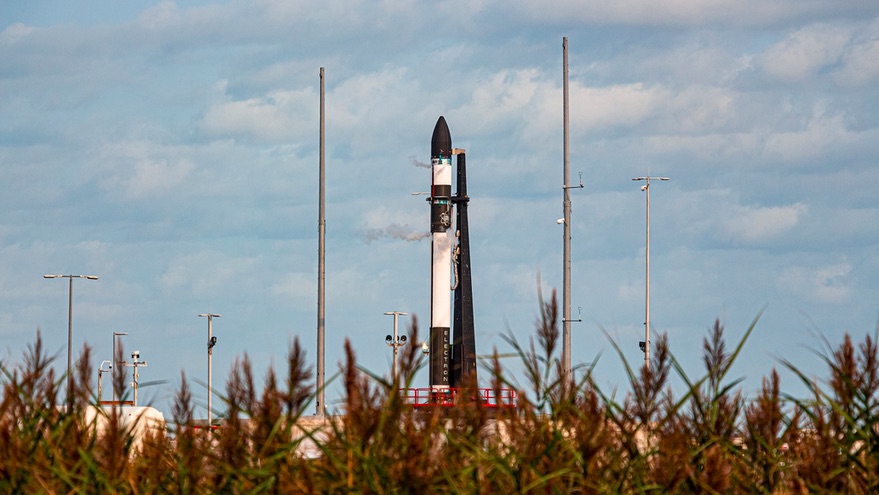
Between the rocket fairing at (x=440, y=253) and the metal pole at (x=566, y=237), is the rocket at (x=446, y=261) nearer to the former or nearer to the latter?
the rocket fairing at (x=440, y=253)

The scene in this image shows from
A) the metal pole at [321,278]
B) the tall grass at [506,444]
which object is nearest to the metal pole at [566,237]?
the metal pole at [321,278]

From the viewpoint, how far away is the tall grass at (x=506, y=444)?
6047 millimetres

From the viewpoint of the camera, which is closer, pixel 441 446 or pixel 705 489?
pixel 705 489

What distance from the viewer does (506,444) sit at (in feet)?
22.7

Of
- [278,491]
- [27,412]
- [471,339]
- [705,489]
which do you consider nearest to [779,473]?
[705,489]

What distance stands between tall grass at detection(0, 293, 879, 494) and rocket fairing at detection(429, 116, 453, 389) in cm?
3683

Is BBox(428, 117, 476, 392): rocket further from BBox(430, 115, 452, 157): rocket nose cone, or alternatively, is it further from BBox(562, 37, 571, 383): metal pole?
BBox(562, 37, 571, 383): metal pole

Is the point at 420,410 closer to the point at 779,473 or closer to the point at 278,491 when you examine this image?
the point at 278,491

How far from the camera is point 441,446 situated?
714cm

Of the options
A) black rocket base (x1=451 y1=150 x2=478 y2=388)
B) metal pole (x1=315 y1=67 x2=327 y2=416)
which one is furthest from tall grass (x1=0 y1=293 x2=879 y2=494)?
black rocket base (x1=451 y1=150 x2=478 y2=388)

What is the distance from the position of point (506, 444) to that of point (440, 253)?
37847 mm

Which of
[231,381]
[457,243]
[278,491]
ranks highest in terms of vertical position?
[457,243]

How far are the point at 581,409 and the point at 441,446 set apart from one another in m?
0.80

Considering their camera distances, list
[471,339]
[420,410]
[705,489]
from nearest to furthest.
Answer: [705,489]
[420,410]
[471,339]
